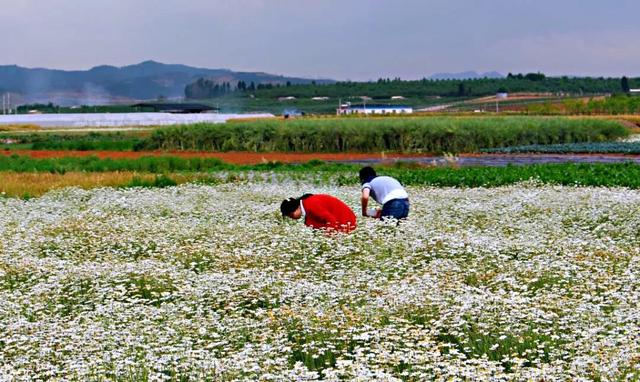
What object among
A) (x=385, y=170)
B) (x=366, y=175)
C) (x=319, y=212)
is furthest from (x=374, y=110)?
(x=319, y=212)

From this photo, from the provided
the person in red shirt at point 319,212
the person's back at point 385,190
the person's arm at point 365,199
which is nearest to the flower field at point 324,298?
the person in red shirt at point 319,212

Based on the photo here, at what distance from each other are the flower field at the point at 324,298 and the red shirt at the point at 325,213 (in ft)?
1.66

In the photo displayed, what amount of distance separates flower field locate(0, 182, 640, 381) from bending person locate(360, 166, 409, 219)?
0.65m

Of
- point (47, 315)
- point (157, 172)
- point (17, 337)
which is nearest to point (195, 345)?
point (17, 337)

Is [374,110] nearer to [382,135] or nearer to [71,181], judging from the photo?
[382,135]

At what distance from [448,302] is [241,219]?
33.5 feet

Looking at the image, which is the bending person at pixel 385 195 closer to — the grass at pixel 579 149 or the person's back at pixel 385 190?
the person's back at pixel 385 190

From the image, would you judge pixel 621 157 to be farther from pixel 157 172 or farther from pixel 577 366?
pixel 577 366

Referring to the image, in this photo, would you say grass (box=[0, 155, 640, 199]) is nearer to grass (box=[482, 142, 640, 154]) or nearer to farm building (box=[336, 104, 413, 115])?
grass (box=[482, 142, 640, 154])

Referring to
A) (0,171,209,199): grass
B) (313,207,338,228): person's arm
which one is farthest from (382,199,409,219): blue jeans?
(0,171,209,199): grass

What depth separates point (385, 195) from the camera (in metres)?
17.5

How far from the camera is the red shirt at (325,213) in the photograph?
1626cm

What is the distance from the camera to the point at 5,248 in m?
16.0

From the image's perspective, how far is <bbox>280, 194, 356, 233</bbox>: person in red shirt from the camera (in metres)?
16.2
